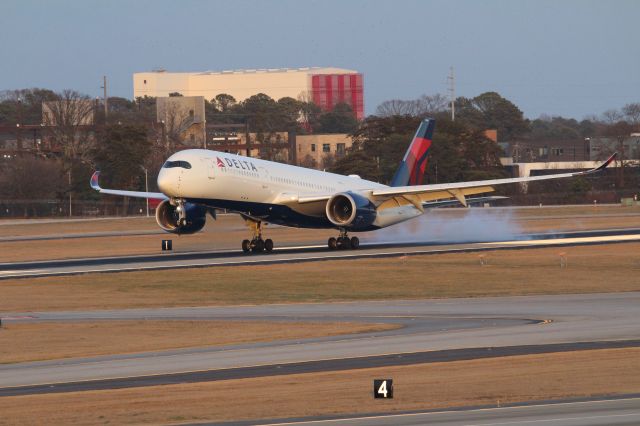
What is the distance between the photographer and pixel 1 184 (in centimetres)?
13875

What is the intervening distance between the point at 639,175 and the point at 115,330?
418 ft

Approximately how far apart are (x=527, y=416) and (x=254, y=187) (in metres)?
41.1

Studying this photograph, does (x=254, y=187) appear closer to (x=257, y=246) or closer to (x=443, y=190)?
(x=257, y=246)

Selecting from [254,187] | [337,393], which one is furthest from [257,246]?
[337,393]

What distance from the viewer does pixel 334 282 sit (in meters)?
48.0

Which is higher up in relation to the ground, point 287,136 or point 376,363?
point 287,136

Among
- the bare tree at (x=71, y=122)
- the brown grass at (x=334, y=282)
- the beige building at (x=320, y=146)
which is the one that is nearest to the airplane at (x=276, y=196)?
the brown grass at (x=334, y=282)

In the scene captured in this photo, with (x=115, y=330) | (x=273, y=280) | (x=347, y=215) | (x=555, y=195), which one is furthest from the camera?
(x=555, y=195)

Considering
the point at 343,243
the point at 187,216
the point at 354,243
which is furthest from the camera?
the point at 354,243

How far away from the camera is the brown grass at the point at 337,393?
867 inches

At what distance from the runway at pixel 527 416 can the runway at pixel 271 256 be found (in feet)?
113

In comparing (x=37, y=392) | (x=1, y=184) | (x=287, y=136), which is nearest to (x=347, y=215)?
(x=37, y=392)

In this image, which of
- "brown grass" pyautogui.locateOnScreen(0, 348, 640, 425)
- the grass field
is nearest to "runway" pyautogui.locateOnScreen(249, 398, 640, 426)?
"brown grass" pyautogui.locateOnScreen(0, 348, 640, 425)

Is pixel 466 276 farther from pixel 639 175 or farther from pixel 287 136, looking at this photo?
pixel 287 136
